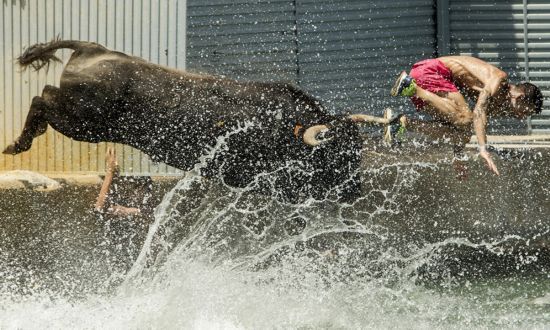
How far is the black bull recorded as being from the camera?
29.6ft

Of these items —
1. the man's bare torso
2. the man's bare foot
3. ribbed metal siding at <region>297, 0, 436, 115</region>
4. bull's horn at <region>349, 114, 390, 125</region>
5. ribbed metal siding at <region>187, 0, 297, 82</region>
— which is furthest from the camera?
ribbed metal siding at <region>297, 0, 436, 115</region>

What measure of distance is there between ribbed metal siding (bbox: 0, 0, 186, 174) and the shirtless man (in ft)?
7.81

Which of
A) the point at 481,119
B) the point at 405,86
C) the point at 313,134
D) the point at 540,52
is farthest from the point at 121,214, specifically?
the point at 540,52

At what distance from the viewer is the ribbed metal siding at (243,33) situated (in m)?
11.9

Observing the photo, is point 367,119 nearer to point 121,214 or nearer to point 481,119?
point 481,119

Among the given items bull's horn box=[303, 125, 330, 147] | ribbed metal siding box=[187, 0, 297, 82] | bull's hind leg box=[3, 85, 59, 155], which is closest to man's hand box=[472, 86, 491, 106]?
bull's horn box=[303, 125, 330, 147]

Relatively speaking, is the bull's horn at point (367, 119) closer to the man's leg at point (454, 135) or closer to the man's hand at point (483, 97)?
the man's leg at point (454, 135)

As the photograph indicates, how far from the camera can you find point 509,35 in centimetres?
1211

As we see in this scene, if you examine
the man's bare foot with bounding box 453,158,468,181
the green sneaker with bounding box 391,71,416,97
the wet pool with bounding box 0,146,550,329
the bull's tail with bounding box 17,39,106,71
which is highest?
the bull's tail with bounding box 17,39,106,71

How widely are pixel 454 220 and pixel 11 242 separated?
426 cm

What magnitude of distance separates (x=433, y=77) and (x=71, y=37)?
11.4 feet

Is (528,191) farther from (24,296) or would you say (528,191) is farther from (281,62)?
(24,296)

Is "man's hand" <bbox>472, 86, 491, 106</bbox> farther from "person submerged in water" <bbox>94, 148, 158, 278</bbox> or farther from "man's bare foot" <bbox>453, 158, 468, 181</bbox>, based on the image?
"person submerged in water" <bbox>94, 148, 158, 278</bbox>

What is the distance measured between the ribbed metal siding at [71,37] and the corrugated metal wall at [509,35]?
3.07m
